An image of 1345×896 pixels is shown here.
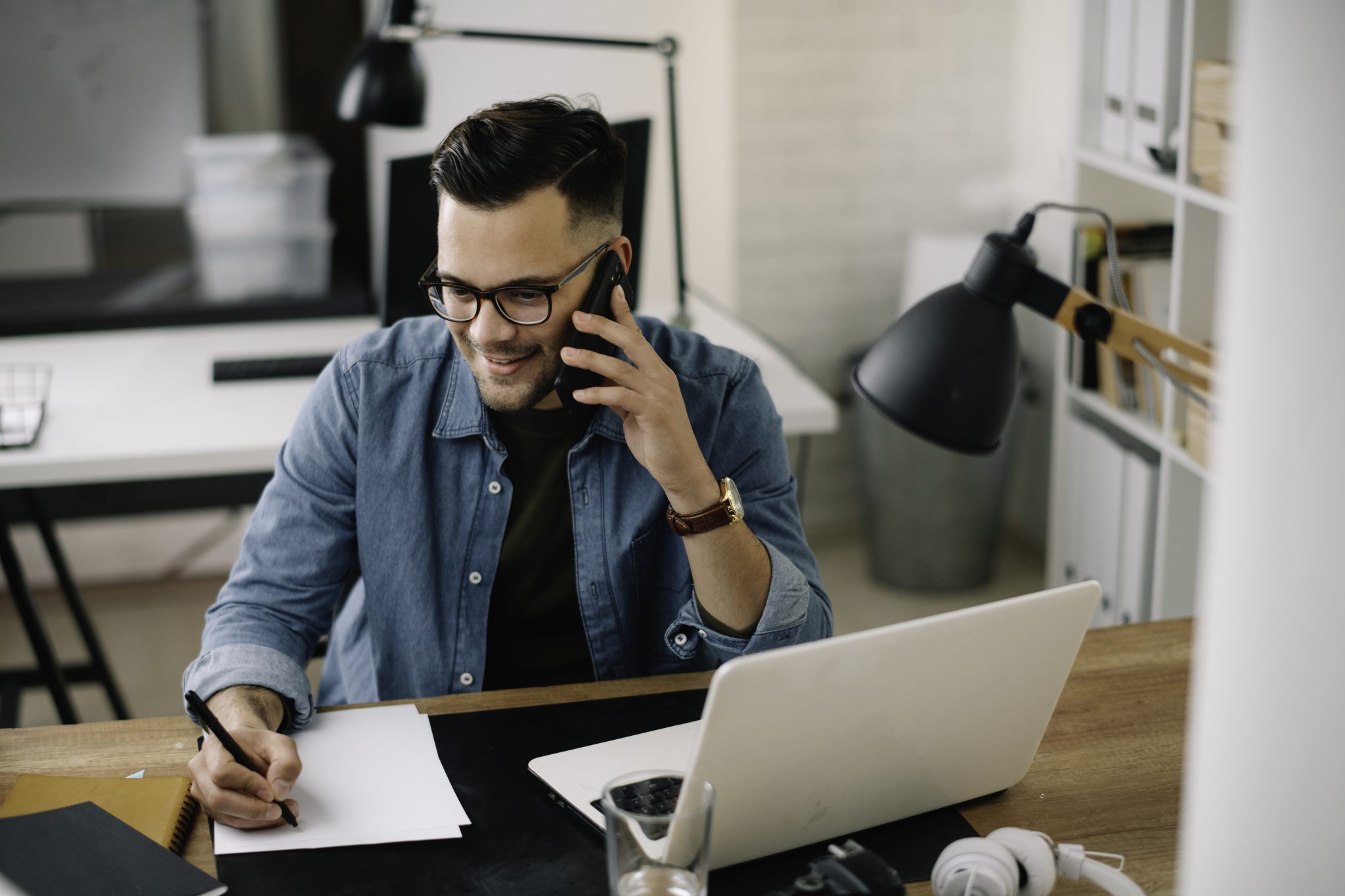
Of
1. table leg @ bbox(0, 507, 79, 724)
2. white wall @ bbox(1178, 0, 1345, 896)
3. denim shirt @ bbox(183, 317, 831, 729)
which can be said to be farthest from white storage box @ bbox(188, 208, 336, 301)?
white wall @ bbox(1178, 0, 1345, 896)

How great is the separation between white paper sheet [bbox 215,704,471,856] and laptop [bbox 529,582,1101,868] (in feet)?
0.32

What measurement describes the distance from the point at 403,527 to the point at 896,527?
2082mm

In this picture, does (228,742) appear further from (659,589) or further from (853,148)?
(853,148)

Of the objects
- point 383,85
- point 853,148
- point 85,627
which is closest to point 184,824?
point 85,627

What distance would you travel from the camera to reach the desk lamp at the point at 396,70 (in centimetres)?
245

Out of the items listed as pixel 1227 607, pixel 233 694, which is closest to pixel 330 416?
pixel 233 694

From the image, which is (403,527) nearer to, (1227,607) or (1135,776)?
(1135,776)

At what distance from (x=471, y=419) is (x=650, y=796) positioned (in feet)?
Answer: 1.91

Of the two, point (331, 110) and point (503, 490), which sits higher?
point (331, 110)

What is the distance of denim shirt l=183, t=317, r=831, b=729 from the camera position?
1367 mm

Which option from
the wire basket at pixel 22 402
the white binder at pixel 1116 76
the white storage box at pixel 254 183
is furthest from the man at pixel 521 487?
the white storage box at pixel 254 183

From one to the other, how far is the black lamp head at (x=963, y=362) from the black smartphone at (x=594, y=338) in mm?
342

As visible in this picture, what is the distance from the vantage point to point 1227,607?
0.46m

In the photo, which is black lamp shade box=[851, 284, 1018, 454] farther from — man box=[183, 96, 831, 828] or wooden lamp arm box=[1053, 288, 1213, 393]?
man box=[183, 96, 831, 828]
